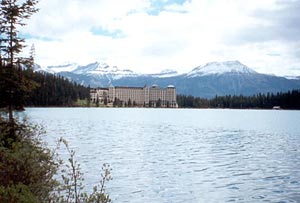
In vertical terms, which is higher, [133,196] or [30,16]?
[30,16]

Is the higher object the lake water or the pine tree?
the pine tree

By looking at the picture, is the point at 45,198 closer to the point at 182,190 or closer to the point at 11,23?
the point at 182,190

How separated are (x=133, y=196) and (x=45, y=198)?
909 centimetres

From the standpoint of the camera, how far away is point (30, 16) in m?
27.4

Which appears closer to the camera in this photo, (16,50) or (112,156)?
(16,50)

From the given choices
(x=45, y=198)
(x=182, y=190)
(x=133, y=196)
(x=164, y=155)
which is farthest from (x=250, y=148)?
(x=45, y=198)

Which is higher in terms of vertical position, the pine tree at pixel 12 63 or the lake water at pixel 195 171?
the pine tree at pixel 12 63

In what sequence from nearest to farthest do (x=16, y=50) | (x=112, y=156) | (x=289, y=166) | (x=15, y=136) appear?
(x=15, y=136) < (x=16, y=50) < (x=289, y=166) < (x=112, y=156)

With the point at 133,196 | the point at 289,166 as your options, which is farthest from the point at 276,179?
the point at 133,196

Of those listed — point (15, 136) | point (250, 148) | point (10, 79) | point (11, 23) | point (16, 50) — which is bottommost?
point (250, 148)

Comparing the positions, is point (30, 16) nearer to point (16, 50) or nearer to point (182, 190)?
point (16, 50)

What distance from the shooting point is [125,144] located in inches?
2009

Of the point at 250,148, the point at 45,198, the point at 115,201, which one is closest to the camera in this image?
the point at 45,198

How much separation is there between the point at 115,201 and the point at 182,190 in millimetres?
4921
